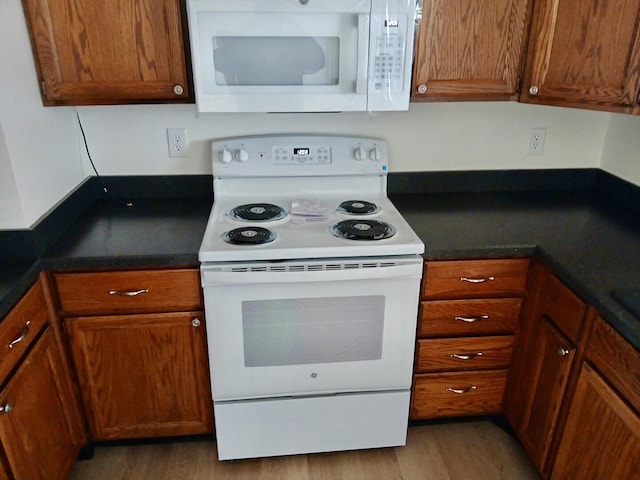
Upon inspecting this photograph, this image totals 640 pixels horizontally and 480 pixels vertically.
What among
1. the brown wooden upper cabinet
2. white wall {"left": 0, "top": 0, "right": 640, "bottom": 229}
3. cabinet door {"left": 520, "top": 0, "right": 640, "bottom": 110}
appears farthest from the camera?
→ white wall {"left": 0, "top": 0, "right": 640, "bottom": 229}

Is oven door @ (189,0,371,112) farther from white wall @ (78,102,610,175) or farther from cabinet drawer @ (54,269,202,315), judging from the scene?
cabinet drawer @ (54,269,202,315)

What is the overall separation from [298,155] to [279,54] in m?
0.45

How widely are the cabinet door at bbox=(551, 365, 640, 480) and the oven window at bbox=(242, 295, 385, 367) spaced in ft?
2.06

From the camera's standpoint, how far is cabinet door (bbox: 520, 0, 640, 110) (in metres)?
1.47

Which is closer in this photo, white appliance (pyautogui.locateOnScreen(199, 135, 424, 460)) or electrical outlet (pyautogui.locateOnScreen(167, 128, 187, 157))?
white appliance (pyautogui.locateOnScreen(199, 135, 424, 460))

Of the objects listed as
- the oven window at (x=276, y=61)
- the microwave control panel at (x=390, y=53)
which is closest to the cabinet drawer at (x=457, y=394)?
the microwave control panel at (x=390, y=53)

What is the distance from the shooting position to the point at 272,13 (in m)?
1.56

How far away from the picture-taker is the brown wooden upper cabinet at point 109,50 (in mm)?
1574

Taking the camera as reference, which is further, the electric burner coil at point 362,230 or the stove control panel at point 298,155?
the stove control panel at point 298,155

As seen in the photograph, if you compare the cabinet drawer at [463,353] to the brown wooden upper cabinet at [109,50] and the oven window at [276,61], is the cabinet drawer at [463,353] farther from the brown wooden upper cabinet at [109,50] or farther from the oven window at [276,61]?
the brown wooden upper cabinet at [109,50]

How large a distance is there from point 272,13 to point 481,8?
70cm

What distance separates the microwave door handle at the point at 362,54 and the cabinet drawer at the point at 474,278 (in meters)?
0.63

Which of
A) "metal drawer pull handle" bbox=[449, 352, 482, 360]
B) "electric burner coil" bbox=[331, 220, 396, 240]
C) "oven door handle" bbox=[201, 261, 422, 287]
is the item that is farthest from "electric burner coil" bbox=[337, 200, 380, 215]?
"metal drawer pull handle" bbox=[449, 352, 482, 360]

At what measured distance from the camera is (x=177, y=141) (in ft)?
Answer: 6.70
